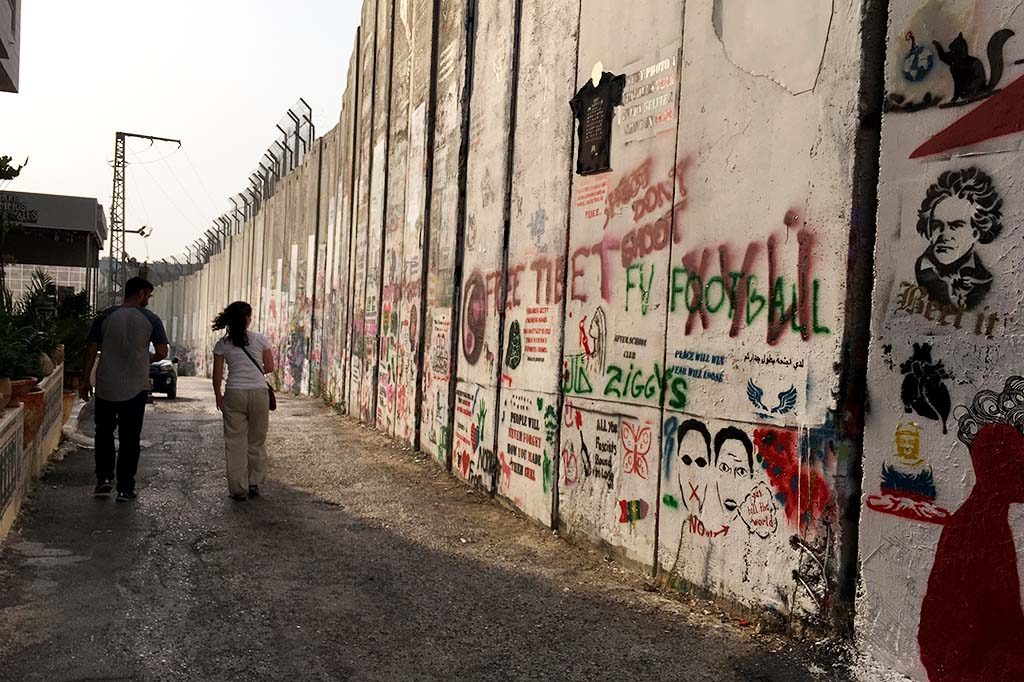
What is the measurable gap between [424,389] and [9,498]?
16.7 ft

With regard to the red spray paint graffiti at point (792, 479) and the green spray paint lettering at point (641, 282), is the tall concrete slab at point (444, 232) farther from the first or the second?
the red spray paint graffiti at point (792, 479)

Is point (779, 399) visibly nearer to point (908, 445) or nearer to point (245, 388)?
point (908, 445)

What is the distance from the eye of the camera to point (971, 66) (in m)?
3.40

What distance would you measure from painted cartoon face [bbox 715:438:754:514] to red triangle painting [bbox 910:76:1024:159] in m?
1.65

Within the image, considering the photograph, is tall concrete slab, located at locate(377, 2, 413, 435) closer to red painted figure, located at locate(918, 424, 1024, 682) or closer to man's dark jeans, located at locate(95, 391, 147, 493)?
man's dark jeans, located at locate(95, 391, 147, 493)

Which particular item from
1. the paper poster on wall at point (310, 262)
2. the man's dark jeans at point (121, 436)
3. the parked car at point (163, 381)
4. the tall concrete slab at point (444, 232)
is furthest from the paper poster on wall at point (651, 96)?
the parked car at point (163, 381)

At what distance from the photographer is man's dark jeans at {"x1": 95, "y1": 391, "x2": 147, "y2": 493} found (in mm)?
6934

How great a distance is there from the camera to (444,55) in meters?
10.1

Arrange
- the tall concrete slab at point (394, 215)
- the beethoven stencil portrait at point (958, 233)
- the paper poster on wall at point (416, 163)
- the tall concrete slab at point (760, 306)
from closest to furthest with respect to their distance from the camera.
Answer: the beethoven stencil portrait at point (958, 233) < the tall concrete slab at point (760, 306) < the paper poster on wall at point (416, 163) < the tall concrete slab at point (394, 215)

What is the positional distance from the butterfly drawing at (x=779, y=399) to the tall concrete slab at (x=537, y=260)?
7.41 feet

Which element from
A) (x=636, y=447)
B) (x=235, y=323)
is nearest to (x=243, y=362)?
(x=235, y=323)

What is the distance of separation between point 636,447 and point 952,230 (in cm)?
242

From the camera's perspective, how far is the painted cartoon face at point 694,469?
4.73 metres

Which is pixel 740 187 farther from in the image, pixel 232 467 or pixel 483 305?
pixel 232 467
